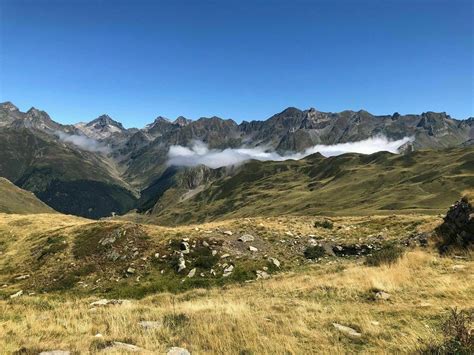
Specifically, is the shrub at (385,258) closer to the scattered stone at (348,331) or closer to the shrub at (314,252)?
the shrub at (314,252)

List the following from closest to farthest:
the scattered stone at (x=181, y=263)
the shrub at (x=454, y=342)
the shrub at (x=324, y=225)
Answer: the shrub at (x=454, y=342) → the scattered stone at (x=181, y=263) → the shrub at (x=324, y=225)

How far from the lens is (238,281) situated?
2753cm

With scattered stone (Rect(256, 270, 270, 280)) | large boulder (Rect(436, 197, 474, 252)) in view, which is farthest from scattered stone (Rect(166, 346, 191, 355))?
large boulder (Rect(436, 197, 474, 252))

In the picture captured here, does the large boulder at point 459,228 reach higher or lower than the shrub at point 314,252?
higher

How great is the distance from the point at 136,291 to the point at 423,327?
1882cm

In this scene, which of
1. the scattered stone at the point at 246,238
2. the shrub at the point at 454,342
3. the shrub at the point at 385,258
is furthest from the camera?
the scattered stone at the point at 246,238

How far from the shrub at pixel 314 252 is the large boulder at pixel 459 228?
8786 millimetres

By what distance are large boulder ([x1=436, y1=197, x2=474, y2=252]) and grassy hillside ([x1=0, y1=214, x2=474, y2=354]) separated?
1.66 meters

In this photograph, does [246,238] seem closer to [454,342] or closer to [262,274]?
[262,274]

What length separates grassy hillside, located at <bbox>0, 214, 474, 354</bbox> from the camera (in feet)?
35.8

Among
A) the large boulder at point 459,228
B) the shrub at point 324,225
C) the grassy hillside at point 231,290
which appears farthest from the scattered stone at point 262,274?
the shrub at point 324,225

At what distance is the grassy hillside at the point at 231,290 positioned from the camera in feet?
35.8

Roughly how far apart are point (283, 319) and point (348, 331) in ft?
7.31

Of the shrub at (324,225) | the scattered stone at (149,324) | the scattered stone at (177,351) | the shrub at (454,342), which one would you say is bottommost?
the shrub at (324,225)
